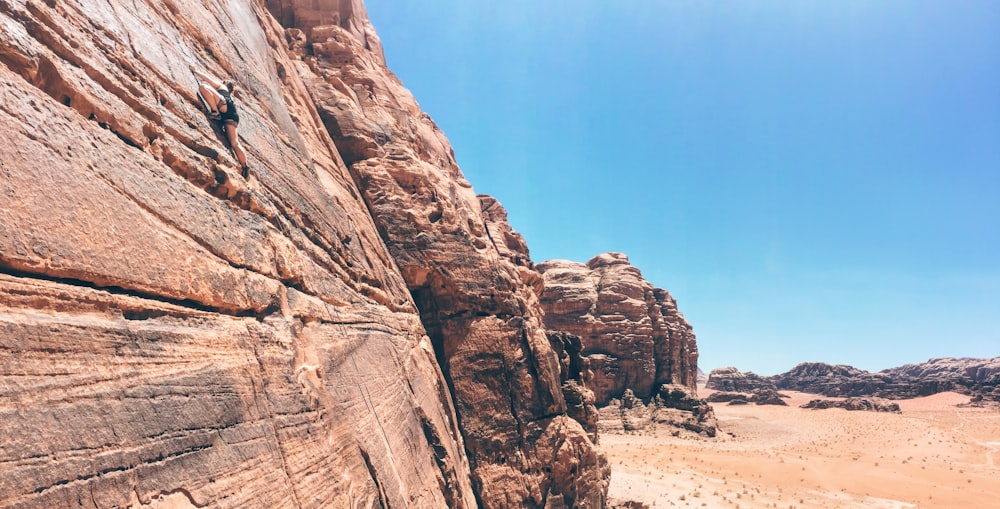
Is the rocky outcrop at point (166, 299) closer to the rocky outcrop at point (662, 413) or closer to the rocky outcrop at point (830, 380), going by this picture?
the rocky outcrop at point (662, 413)

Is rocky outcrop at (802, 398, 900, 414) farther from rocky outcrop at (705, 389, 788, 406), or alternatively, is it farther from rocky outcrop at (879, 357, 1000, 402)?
rocky outcrop at (879, 357, 1000, 402)

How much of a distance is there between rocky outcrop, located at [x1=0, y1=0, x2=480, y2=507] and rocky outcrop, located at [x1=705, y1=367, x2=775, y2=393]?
11824 centimetres

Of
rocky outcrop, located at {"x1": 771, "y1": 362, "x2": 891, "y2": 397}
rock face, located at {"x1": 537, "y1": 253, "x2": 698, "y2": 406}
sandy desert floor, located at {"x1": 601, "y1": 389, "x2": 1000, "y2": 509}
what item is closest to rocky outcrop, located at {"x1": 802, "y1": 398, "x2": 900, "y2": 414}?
sandy desert floor, located at {"x1": 601, "y1": 389, "x2": 1000, "y2": 509}

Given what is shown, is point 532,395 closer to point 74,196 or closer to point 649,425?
point 74,196

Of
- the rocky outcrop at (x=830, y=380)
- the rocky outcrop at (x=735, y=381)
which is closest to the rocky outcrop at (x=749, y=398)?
the rocky outcrop at (x=735, y=381)

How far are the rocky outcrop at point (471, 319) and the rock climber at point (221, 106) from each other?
23.8 ft

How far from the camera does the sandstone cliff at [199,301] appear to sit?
15.5 feet

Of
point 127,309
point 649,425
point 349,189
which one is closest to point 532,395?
point 349,189

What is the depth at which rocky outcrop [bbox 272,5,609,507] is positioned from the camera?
16.1 metres

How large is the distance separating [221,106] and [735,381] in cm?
12461

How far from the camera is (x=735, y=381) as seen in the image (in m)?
112

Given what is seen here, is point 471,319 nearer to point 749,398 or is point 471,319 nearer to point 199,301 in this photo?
point 199,301

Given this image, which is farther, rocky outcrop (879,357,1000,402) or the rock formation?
rocky outcrop (879,357,1000,402)

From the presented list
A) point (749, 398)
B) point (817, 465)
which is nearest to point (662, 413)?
point (817, 465)
